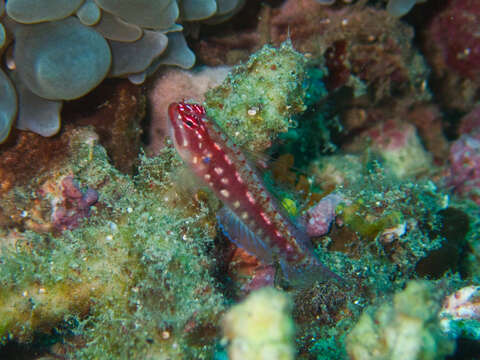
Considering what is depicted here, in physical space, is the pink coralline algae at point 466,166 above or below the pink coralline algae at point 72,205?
above

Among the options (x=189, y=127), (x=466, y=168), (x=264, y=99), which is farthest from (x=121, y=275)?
(x=466, y=168)

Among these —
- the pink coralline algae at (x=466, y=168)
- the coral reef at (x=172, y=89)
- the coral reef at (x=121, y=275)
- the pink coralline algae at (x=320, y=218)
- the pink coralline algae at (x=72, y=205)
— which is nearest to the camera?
the coral reef at (x=121, y=275)

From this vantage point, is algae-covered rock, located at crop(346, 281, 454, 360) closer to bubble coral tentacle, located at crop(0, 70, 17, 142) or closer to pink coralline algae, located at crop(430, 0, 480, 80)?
bubble coral tentacle, located at crop(0, 70, 17, 142)

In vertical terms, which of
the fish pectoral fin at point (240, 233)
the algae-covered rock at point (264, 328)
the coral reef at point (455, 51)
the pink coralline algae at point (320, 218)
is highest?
the coral reef at point (455, 51)

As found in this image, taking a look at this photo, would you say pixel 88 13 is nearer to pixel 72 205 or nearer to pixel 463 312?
pixel 72 205

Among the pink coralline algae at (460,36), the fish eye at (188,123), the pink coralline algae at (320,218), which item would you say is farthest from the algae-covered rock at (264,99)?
the pink coralline algae at (460,36)

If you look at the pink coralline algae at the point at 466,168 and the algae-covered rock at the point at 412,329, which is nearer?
the algae-covered rock at the point at 412,329

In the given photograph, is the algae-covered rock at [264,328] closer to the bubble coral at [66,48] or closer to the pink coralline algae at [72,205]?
the pink coralline algae at [72,205]
